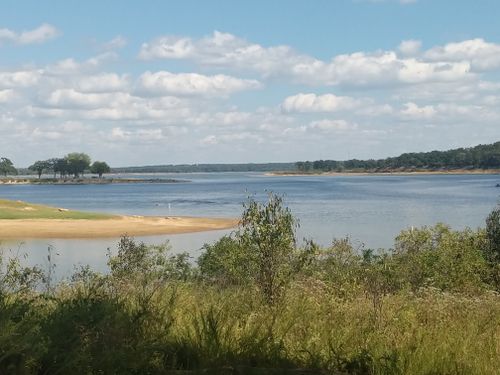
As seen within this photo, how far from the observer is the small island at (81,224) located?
5303cm

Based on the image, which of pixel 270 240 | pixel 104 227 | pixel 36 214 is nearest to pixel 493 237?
pixel 270 240

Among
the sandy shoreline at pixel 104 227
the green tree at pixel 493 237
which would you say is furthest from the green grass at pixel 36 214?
the green tree at pixel 493 237

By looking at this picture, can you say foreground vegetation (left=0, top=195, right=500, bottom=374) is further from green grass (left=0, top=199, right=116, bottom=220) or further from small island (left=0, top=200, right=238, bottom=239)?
green grass (left=0, top=199, right=116, bottom=220)

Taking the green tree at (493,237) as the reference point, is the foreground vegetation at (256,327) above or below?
above

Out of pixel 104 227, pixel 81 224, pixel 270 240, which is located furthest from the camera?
pixel 81 224

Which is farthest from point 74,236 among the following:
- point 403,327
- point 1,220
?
point 403,327

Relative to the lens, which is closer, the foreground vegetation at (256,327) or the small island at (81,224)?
the foreground vegetation at (256,327)

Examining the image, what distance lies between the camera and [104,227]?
58375 millimetres

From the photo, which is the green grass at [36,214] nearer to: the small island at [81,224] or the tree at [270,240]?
the small island at [81,224]

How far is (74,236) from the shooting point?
51219 millimetres

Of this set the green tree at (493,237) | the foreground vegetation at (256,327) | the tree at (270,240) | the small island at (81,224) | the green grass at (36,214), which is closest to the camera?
the foreground vegetation at (256,327)

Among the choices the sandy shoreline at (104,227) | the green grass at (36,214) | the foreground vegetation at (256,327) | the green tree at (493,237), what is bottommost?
the sandy shoreline at (104,227)

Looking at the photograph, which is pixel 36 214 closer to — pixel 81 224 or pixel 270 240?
pixel 81 224

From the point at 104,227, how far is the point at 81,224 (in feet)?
10.1
